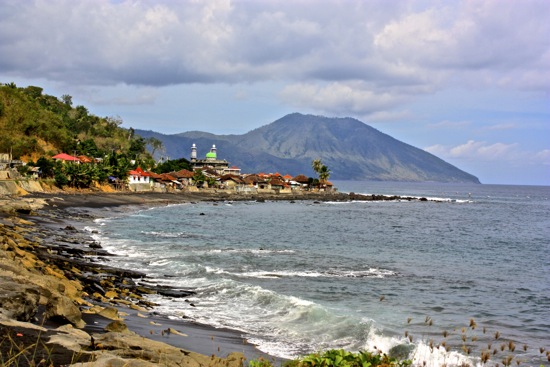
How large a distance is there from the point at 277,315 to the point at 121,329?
25.0 feet

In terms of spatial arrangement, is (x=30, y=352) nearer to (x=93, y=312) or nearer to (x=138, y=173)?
(x=93, y=312)

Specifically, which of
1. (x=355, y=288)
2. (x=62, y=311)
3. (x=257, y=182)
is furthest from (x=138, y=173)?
(x=62, y=311)

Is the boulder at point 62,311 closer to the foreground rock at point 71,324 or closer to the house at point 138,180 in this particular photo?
the foreground rock at point 71,324

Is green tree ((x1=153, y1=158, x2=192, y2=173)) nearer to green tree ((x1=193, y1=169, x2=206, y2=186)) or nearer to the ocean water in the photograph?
green tree ((x1=193, y1=169, x2=206, y2=186))

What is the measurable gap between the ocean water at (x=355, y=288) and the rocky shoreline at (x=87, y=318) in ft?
4.28

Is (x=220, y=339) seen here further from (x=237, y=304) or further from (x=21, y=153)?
(x=21, y=153)

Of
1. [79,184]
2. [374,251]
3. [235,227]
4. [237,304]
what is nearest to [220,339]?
[237,304]

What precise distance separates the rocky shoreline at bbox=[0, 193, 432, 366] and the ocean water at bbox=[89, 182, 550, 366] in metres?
1.30

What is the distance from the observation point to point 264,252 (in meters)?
35.4

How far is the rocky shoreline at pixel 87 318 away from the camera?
26.7 ft

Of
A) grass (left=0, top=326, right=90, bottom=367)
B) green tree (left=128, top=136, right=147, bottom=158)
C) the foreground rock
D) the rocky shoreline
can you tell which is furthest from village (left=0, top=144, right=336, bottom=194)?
grass (left=0, top=326, right=90, bottom=367)

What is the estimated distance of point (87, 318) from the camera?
12938 mm

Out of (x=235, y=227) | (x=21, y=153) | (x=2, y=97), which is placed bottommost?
(x=235, y=227)

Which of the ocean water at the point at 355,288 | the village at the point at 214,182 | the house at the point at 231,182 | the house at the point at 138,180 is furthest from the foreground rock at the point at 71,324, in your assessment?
the house at the point at 231,182
